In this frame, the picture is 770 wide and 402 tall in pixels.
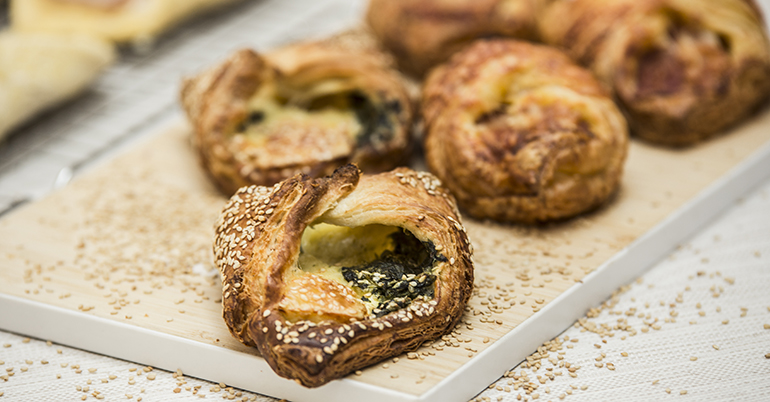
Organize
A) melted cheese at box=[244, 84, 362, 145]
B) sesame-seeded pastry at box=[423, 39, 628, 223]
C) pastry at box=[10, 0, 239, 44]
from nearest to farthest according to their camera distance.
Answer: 1. sesame-seeded pastry at box=[423, 39, 628, 223]
2. melted cheese at box=[244, 84, 362, 145]
3. pastry at box=[10, 0, 239, 44]

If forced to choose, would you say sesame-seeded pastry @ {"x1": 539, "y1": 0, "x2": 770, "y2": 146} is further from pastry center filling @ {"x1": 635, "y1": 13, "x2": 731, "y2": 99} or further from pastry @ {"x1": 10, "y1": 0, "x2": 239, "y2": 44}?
pastry @ {"x1": 10, "y1": 0, "x2": 239, "y2": 44}

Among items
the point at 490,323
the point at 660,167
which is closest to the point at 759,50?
the point at 660,167

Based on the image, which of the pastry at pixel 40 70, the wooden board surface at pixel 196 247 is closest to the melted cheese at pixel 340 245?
the wooden board surface at pixel 196 247

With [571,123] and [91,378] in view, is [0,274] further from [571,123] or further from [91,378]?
[571,123]

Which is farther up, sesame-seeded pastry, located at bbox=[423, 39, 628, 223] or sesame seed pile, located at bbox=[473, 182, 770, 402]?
sesame-seeded pastry, located at bbox=[423, 39, 628, 223]

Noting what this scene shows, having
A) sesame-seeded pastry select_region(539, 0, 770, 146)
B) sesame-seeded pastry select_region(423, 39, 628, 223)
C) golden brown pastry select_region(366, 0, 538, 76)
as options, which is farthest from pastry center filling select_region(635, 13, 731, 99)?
golden brown pastry select_region(366, 0, 538, 76)

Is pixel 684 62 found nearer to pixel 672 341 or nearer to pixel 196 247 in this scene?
pixel 672 341
